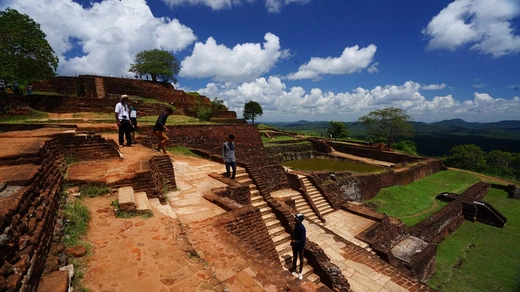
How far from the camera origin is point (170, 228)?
365 cm

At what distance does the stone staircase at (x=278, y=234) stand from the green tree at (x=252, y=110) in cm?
4522

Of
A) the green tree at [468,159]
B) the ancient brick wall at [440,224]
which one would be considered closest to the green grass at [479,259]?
the ancient brick wall at [440,224]

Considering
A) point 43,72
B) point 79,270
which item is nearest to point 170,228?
point 79,270

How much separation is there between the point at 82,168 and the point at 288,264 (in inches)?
200

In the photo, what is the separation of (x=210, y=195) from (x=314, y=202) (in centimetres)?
633

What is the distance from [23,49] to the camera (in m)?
14.5

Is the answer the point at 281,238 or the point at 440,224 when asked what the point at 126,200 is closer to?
the point at 281,238

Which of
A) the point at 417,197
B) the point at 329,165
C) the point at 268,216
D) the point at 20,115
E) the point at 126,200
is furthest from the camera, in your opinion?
the point at 329,165

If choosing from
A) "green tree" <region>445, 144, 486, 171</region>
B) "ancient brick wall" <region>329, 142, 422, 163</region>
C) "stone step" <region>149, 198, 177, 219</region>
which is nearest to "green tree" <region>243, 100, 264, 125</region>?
"ancient brick wall" <region>329, 142, 422, 163</region>

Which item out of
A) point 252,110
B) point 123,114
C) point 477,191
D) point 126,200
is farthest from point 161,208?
point 252,110

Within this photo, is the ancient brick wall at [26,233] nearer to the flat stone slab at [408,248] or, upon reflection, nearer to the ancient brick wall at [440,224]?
the flat stone slab at [408,248]

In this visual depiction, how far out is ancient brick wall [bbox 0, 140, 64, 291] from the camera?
1794 millimetres

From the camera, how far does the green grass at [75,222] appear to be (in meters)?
3.04

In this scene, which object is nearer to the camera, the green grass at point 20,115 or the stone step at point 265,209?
the stone step at point 265,209
